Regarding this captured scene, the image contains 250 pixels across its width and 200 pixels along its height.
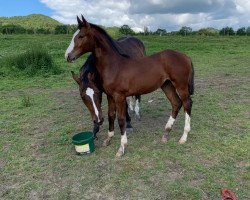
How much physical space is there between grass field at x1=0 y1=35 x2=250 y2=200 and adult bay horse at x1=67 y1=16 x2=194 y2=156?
48 centimetres

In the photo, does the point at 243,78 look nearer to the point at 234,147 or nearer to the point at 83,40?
the point at 234,147

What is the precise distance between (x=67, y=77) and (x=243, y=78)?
21.3ft

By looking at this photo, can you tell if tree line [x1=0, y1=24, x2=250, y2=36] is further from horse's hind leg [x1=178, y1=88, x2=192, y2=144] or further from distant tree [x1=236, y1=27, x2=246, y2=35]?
horse's hind leg [x1=178, y1=88, x2=192, y2=144]

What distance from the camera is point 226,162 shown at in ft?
15.4

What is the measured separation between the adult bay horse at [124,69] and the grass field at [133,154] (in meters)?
0.48

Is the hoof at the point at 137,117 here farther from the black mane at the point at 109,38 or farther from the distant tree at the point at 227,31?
the distant tree at the point at 227,31

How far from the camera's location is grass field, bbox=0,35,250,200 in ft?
13.4

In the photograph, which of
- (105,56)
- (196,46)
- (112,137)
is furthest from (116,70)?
(196,46)

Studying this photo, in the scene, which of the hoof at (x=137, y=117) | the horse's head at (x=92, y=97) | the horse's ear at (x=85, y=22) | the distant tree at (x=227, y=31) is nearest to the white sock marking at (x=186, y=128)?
the horse's head at (x=92, y=97)

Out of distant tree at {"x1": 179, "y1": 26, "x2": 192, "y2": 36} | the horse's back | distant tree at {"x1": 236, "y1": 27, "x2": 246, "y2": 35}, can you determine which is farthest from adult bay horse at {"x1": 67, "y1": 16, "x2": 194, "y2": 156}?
distant tree at {"x1": 236, "y1": 27, "x2": 246, "y2": 35}

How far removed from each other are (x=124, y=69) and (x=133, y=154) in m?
1.35

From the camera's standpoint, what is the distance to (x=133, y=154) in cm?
508

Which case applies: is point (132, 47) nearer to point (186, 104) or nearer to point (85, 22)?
point (186, 104)

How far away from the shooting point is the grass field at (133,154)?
410 centimetres
